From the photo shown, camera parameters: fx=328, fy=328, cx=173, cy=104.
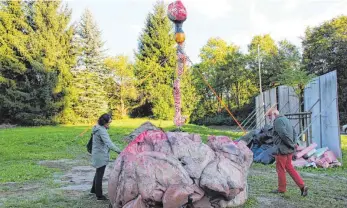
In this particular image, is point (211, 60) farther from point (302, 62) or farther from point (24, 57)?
point (24, 57)

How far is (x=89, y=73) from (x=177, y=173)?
25176 millimetres

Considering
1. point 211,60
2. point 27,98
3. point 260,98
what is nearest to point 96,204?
point 260,98

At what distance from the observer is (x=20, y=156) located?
1117 cm

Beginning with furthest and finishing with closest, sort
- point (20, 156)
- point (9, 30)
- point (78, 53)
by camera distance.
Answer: point (78, 53)
point (9, 30)
point (20, 156)

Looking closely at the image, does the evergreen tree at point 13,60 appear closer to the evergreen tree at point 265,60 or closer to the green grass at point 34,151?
the green grass at point 34,151

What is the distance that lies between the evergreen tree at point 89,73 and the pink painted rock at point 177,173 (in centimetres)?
2349

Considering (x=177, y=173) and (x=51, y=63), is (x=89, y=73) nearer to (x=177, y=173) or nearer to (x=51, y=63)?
(x=51, y=63)

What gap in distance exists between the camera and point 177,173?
4438 millimetres

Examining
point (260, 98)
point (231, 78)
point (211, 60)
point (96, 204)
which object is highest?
point (211, 60)

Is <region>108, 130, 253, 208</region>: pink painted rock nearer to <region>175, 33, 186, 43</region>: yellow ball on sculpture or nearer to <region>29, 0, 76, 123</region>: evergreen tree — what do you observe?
<region>175, 33, 186, 43</region>: yellow ball on sculpture

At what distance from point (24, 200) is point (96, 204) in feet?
4.12

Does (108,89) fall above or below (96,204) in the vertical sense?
above

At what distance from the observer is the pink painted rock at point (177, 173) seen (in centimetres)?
425

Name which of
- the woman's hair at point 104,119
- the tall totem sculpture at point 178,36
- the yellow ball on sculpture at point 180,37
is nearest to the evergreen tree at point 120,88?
the tall totem sculpture at point 178,36
